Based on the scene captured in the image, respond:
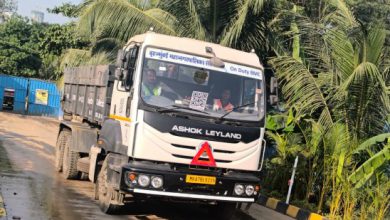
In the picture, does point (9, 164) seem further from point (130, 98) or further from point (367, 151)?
point (367, 151)

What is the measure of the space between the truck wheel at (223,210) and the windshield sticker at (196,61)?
2116 millimetres

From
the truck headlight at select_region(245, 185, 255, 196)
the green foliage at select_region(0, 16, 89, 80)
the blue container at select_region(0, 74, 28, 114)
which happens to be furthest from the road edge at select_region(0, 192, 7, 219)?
the blue container at select_region(0, 74, 28, 114)

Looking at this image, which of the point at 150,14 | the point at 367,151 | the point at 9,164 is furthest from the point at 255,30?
the point at 9,164

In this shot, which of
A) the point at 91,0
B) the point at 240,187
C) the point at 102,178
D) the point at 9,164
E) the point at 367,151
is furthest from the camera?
the point at 91,0

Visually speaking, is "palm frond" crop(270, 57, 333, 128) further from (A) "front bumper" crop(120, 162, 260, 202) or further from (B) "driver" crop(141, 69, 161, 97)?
(B) "driver" crop(141, 69, 161, 97)

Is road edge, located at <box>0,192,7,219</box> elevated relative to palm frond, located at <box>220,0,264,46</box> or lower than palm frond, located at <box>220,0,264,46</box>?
lower

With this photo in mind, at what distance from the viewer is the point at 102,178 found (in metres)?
7.93

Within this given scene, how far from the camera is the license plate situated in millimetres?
6805

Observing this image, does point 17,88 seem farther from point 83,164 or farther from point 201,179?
point 201,179

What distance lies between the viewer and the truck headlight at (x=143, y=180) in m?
6.61

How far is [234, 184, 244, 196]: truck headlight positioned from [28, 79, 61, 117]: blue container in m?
27.9

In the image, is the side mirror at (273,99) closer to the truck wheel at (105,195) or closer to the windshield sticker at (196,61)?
the windshield sticker at (196,61)

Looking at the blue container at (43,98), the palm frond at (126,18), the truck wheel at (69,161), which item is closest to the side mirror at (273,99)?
the truck wheel at (69,161)

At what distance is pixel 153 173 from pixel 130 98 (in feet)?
3.44
